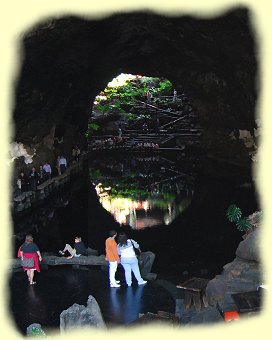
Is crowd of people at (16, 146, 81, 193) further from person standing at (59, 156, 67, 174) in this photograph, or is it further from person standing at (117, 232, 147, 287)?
person standing at (117, 232, 147, 287)

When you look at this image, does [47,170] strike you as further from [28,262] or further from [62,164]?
[28,262]

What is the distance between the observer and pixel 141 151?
1582 inches

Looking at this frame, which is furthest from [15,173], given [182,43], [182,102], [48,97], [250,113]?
[182,102]

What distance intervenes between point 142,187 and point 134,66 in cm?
1054

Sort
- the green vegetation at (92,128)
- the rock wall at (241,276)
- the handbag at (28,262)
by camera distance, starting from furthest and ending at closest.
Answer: the green vegetation at (92,128) < the handbag at (28,262) < the rock wall at (241,276)

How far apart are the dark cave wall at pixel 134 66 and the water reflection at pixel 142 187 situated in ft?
11.5

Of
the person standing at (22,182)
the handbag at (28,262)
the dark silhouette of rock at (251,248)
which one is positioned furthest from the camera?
the person standing at (22,182)

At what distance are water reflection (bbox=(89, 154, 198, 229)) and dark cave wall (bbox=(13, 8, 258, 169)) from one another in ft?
11.5

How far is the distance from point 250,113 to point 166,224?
11669 millimetres

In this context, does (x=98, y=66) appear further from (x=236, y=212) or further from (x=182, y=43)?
(x=236, y=212)

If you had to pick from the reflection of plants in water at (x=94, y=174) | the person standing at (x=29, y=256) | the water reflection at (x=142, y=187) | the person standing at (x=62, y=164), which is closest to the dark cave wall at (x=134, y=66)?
the person standing at (x=62, y=164)

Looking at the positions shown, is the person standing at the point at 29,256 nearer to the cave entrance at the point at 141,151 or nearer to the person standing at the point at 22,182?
the cave entrance at the point at 141,151

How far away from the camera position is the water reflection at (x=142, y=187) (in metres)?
22.4

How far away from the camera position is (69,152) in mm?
33406
